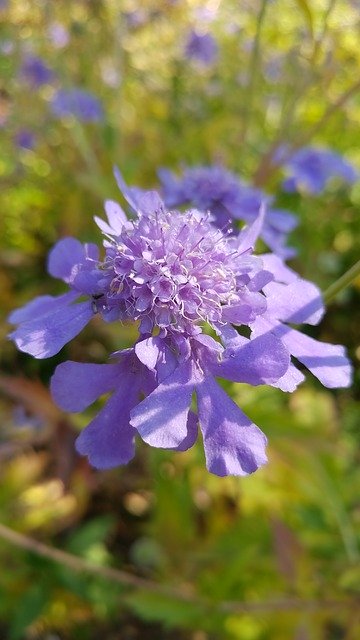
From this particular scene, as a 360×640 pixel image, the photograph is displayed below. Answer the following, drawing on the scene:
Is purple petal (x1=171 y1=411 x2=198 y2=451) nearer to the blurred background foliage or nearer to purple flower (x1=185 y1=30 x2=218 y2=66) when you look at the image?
the blurred background foliage

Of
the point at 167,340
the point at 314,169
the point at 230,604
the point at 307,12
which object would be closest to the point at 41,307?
the point at 167,340

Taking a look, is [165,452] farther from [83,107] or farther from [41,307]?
[83,107]

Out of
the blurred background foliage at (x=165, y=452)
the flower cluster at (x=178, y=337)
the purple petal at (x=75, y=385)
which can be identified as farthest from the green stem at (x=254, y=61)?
the purple petal at (x=75, y=385)

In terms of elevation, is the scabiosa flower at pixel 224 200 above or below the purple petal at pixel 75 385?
above

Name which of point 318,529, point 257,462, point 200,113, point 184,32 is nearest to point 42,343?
point 257,462

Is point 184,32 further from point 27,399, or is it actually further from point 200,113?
point 27,399

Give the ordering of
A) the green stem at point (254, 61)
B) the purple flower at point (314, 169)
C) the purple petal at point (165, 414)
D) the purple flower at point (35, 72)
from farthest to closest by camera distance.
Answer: the purple flower at point (35, 72) < the purple flower at point (314, 169) < the green stem at point (254, 61) < the purple petal at point (165, 414)

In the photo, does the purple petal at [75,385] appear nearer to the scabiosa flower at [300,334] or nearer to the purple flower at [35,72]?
the scabiosa flower at [300,334]
